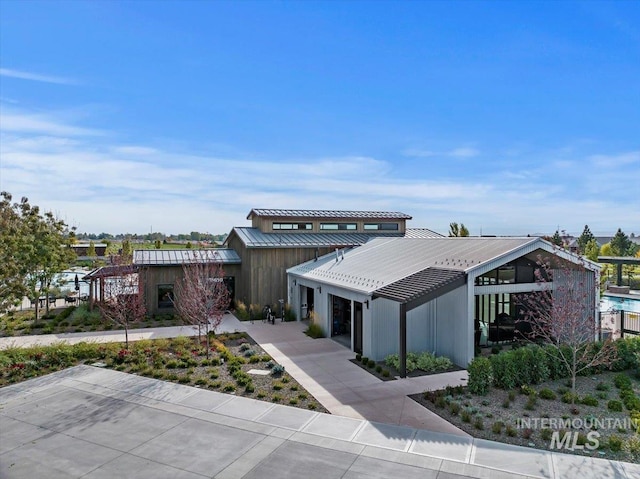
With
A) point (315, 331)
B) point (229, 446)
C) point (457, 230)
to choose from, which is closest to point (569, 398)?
point (229, 446)

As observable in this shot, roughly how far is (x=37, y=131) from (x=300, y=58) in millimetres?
11799

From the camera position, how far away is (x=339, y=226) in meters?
29.2

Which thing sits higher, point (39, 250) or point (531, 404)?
point (39, 250)

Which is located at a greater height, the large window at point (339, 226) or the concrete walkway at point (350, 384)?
the large window at point (339, 226)

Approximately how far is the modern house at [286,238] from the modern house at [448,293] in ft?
23.5

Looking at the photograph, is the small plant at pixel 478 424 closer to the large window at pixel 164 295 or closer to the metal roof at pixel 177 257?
the metal roof at pixel 177 257

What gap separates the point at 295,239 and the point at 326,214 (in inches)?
147

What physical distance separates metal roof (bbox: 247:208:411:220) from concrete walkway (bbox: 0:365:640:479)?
54.7ft

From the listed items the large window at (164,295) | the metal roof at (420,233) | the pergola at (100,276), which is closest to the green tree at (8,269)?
the pergola at (100,276)

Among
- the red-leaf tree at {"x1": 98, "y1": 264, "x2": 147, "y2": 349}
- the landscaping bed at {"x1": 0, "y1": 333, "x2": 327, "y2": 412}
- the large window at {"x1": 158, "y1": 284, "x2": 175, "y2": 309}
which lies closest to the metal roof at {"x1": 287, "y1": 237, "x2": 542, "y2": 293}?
the landscaping bed at {"x1": 0, "y1": 333, "x2": 327, "y2": 412}

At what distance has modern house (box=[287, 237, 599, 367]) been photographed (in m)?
14.0

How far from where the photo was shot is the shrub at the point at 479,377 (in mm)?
11734

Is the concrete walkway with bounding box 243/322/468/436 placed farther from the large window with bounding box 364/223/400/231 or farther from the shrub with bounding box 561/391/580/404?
the large window with bounding box 364/223/400/231

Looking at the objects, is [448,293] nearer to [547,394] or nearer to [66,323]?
[547,394]
